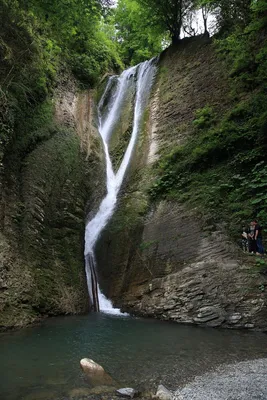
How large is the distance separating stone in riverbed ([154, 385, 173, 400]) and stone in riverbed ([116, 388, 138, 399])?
0.34 meters

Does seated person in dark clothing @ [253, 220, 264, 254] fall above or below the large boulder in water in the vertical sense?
above

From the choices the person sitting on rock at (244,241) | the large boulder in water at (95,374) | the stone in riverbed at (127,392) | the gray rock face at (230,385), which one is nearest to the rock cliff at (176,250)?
the person sitting on rock at (244,241)

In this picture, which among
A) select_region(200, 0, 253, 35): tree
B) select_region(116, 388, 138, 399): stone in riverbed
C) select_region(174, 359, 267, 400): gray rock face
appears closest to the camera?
select_region(174, 359, 267, 400): gray rock face

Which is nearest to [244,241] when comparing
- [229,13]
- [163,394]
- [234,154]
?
[234,154]

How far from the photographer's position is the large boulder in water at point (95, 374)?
5676 millimetres

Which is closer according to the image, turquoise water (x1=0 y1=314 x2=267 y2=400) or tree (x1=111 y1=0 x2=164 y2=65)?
turquoise water (x1=0 y1=314 x2=267 y2=400)

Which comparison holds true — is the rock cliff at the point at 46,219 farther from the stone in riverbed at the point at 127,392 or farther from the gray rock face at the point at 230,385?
the gray rock face at the point at 230,385

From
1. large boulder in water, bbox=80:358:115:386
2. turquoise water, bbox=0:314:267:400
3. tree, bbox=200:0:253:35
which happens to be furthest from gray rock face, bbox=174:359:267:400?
tree, bbox=200:0:253:35

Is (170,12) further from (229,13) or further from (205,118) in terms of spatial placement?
(205,118)

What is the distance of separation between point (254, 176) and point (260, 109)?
2.70 m

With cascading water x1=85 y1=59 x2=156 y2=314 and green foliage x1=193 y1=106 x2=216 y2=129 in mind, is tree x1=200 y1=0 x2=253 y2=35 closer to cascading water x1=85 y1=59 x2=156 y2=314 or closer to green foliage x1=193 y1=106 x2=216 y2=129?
cascading water x1=85 y1=59 x2=156 y2=314

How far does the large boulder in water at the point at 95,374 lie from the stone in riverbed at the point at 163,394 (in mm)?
821

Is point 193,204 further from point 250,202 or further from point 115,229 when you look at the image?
point 115,229

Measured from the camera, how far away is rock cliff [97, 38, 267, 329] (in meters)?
9.81
